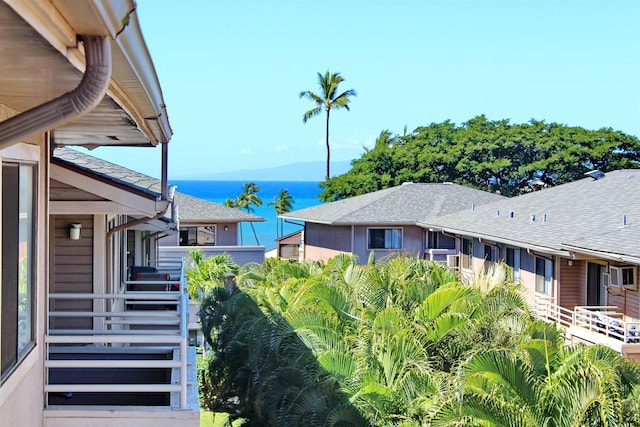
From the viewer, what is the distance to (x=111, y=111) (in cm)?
570

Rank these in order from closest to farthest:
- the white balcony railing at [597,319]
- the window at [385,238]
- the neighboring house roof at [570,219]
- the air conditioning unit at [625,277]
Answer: the white balcony railing at [597,319] → the air conditioning unit at [625,277] → the neighboring house roof at [570,219] → the window at [385,238]

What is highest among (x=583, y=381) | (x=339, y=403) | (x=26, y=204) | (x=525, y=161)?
(x=525, y=161)

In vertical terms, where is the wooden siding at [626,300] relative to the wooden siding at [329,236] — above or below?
below

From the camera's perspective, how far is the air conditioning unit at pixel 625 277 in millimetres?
18703

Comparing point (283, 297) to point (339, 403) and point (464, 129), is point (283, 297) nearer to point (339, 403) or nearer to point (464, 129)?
point (339, 403)

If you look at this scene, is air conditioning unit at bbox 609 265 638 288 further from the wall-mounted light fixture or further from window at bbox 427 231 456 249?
window at bbox 427 231 456 249

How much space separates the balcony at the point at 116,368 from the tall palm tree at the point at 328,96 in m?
54.4

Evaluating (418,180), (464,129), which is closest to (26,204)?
(418,180)

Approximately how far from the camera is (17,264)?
5684 millimetres

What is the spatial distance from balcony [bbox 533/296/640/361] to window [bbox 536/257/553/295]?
45 centimetres

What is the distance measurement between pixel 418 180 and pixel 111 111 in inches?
2035

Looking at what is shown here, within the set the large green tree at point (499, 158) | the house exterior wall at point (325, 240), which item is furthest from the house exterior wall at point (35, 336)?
the large green tree at point (499, 158)

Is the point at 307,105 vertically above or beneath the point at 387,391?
above

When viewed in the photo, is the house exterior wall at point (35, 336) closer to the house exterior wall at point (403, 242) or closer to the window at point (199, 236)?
the house exterior wall at point (403, 242)
